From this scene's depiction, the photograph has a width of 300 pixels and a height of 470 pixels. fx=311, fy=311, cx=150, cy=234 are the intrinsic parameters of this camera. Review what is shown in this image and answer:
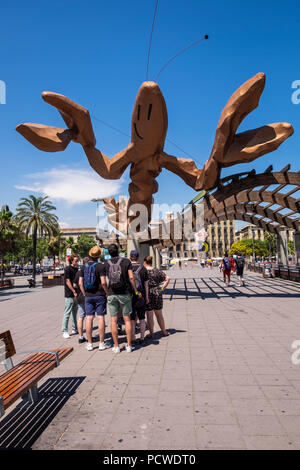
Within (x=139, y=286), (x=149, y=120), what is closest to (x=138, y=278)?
(x=139, y=286)

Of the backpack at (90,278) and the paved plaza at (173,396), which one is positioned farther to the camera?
the backpack at (90,278)

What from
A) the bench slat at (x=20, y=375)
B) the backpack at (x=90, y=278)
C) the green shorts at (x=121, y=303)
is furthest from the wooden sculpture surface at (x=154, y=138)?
the bench slat at (x=20, y=375)

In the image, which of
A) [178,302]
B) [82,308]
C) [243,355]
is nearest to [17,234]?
[178,302]

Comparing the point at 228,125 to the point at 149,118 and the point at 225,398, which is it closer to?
the point at 149,118

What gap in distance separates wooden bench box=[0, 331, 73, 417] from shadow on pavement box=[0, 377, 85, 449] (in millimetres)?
174

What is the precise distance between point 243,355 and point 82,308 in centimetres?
352

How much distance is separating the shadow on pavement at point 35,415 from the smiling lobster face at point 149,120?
285 inches

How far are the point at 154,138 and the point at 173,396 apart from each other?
781 cm

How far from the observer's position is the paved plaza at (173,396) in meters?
2.87

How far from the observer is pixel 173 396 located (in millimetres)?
3713

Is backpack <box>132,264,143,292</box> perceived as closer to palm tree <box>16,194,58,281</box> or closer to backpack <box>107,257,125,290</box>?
backpack <box>107,257,125,290</box>

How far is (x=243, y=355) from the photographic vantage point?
512 centimetres

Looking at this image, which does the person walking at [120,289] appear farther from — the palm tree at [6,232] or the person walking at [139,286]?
the palm tree at [6,232]
